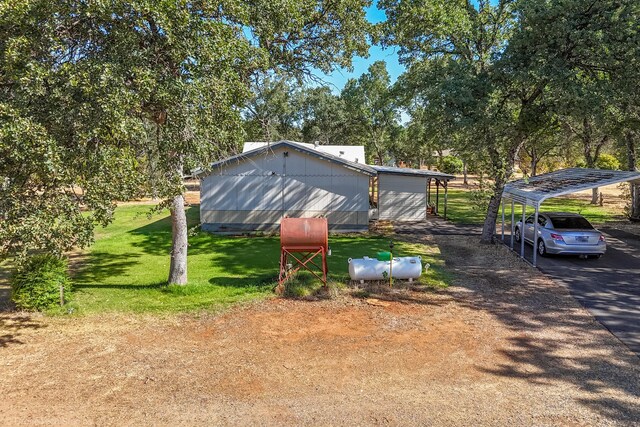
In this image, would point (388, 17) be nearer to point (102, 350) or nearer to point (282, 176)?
point (282, 176)

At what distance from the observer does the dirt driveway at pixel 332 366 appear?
6.30 metres

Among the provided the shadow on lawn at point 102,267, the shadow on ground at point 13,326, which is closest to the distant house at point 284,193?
the shadow on lawn at point 102,267

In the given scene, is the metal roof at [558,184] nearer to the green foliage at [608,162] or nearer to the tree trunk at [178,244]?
the tree trunk at [178,244]

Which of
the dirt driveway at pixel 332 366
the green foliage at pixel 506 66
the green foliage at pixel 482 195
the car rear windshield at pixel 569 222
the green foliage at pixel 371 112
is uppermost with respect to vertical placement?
Result: the green foliage at pixel 371 112

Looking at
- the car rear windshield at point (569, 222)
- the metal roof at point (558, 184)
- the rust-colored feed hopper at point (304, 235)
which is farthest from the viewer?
the car rear windshield at point (569, 222)

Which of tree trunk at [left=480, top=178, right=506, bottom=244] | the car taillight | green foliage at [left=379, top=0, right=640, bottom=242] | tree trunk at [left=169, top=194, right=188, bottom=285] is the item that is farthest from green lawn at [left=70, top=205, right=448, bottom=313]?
green foliage at [left=379, top=0, right=640, bottom=242]

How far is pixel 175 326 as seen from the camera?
9766mm

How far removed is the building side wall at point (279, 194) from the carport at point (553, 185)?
7.41 metres

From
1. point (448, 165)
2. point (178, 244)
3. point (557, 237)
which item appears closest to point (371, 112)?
point (448, 165)

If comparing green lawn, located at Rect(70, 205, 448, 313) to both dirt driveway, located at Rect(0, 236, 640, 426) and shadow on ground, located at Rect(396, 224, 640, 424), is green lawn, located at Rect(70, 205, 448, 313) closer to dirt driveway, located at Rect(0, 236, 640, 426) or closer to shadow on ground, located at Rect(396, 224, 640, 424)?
dirt driveway, located at Rect(0, 236, 640, 426)

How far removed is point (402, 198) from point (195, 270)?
581 inches

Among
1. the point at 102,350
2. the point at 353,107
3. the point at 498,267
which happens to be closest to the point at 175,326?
the point at 102,350

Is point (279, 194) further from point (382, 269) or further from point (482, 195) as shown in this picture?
point (382, 269)

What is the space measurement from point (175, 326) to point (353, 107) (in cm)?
3845
